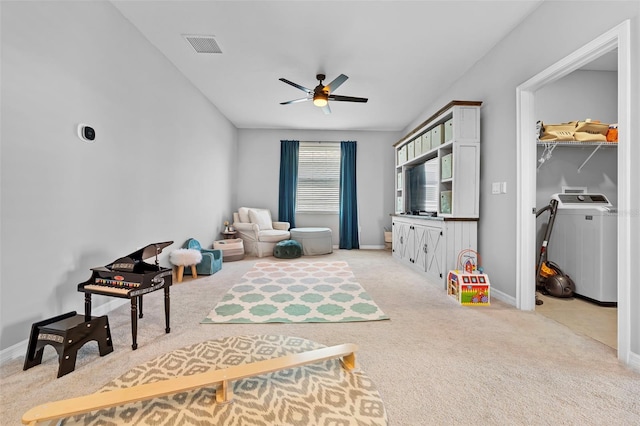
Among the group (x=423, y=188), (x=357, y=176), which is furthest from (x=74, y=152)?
(x=357, y=176)

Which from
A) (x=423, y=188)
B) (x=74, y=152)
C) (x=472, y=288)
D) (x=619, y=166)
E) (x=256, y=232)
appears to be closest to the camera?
(x=619, y=166)

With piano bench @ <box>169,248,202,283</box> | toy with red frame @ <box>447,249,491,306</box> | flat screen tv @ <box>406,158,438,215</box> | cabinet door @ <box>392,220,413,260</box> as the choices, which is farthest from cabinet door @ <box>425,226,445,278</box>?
piano bench @ <box>169,248,202,283</box>

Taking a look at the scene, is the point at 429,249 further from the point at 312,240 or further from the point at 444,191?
the point at 312,240

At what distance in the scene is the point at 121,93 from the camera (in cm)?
251

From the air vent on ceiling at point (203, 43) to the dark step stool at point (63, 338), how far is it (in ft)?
8.62

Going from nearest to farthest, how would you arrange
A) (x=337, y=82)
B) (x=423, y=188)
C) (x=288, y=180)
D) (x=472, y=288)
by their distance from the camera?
1. (x=472, y=288)
2. (x=337, y=82)
3. (x=423, y=188)
4. (x=288, y=180)

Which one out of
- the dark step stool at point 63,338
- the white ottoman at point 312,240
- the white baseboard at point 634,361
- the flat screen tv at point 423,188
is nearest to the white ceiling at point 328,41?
the flat screen tv at point 423,188

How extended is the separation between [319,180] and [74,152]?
4590mm

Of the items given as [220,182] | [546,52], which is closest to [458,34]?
[546,52]

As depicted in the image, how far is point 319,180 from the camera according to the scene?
20.5 ft

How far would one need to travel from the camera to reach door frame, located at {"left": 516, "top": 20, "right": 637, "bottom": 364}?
62.9 inches

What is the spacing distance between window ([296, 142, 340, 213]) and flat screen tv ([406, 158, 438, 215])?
1952mm

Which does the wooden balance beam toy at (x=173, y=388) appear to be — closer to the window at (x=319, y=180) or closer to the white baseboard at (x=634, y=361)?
the white baseboard at (x=634, y=361)

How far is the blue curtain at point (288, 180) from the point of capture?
6094mm
